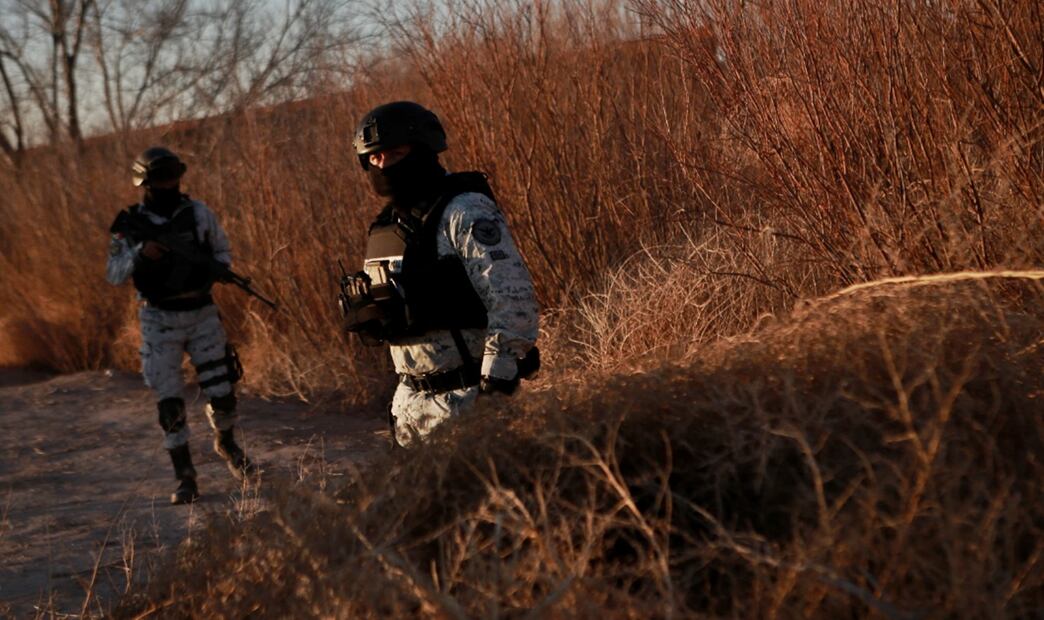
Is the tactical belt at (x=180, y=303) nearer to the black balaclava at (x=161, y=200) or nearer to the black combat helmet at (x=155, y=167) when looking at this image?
the black balaclava at (x=161, y=200)

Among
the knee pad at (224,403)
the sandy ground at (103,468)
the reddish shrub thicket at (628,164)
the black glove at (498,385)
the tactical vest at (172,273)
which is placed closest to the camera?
the black glove at (498,385)

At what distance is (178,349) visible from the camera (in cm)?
629

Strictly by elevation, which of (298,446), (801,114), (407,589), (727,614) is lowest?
(298,446)

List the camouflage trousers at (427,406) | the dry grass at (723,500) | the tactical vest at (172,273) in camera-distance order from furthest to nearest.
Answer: the tactical vest at (172,273)
the camouflage trousers at (427,406)
the dry grass at (723,500)

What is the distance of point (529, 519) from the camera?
2.21 meters

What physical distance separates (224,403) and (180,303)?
0.61 metres

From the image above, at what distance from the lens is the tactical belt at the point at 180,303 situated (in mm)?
6156

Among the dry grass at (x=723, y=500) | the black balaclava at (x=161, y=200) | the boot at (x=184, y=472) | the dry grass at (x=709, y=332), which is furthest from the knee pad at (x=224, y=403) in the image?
the dry grass at (x=723, y=500)

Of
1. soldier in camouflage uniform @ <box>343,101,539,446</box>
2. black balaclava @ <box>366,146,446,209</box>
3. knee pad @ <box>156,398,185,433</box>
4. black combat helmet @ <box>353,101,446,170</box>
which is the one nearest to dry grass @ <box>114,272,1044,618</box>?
soldier in camouflage uniform @ <box>343,101,539,446</box>

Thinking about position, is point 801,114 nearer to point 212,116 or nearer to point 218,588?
point 218,588

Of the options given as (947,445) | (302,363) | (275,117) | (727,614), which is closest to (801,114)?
(947,445)

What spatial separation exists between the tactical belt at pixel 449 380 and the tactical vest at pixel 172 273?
9.01ft

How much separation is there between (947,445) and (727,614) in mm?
619

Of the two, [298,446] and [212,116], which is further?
[212,116]
